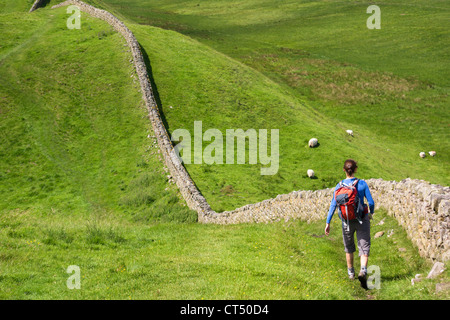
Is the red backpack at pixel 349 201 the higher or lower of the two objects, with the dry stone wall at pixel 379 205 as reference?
higher

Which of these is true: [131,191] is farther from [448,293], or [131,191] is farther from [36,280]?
[448,293]

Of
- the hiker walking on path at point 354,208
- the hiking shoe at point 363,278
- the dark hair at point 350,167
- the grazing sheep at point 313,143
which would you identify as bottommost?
the grazing sheep at point 313,143

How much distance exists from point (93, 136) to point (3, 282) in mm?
32087

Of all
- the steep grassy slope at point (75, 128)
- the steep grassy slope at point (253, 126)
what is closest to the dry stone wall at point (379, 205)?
the steep grassy slope at point (75, 128)

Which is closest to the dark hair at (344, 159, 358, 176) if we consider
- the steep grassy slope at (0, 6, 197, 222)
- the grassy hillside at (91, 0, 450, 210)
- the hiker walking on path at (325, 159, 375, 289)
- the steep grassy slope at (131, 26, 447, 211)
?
the hiker walking on path at (325, 159, 375, 289)

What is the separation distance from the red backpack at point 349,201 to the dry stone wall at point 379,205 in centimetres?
250

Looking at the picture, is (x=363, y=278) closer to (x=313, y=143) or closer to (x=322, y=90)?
(x=313, y=143)

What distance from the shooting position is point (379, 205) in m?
17.8

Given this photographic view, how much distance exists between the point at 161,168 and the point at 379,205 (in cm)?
2139

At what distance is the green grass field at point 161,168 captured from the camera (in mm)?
11586

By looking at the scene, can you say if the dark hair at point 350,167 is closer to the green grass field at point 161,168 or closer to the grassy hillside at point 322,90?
the green grass field at point 161,168

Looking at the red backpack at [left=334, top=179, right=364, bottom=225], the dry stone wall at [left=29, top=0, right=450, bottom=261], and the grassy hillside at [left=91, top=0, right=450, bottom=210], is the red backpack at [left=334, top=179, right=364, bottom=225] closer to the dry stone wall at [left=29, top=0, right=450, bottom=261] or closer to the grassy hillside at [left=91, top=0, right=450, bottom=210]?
the dry stone wall at [left=29, top=0, right=450, bottom=261]

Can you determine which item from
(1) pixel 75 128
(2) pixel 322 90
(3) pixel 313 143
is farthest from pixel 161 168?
(2) pixel 322 90

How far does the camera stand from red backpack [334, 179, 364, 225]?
1095cm
